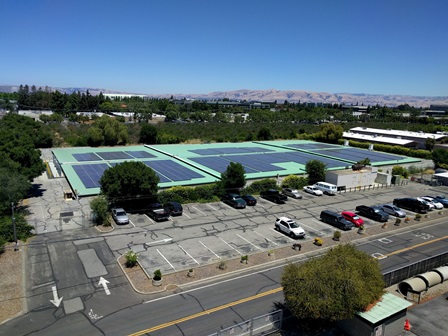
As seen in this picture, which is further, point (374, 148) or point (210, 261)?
point (374, 148)

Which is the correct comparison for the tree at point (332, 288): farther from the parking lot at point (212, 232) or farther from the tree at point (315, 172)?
the tree at point (315, 172)

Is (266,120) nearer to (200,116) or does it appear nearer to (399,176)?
(200,116)

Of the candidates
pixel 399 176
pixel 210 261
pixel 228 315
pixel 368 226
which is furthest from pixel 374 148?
pixel 228 315

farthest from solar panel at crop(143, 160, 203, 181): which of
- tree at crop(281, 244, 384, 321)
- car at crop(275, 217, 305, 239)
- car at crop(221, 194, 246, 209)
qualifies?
tree at crop(281, 244, 384, 321)

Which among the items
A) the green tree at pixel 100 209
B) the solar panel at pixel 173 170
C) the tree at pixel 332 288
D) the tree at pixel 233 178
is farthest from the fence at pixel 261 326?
the solar panel at pixel 173 170

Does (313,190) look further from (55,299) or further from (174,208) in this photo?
(55,299)
